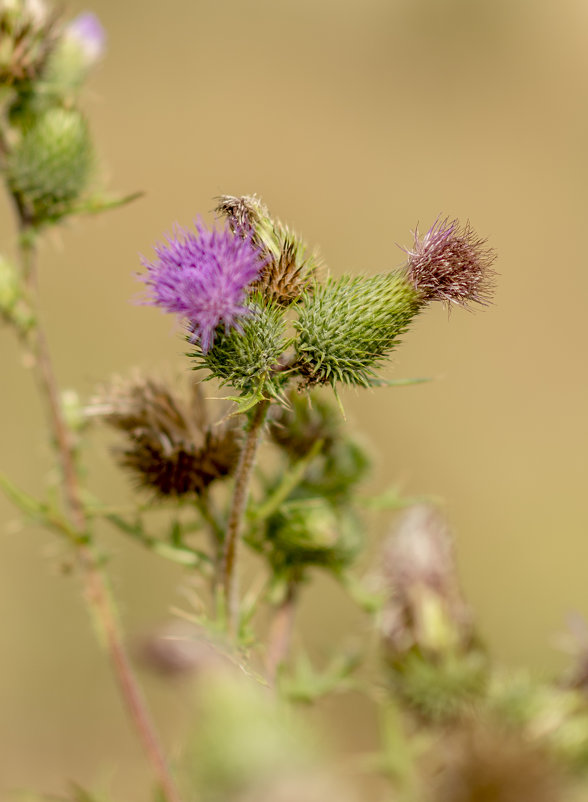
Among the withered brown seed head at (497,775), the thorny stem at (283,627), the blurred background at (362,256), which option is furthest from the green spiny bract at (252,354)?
the blurred background at (362,256)

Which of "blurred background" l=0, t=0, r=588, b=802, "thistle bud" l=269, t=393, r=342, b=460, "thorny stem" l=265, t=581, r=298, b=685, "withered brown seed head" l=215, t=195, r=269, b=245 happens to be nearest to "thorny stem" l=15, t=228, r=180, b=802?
"thorny stem" l=265, t=581, r=298, b=685

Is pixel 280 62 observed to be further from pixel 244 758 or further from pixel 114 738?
pixel 244 758

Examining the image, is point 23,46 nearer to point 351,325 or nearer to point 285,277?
point 285,277

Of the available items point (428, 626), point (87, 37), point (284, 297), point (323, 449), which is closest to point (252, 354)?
point (284, 297)

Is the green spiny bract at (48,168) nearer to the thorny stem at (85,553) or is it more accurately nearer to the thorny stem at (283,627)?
the thorny stem at (85,553)

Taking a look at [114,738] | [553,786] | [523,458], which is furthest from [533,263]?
[553,786]
